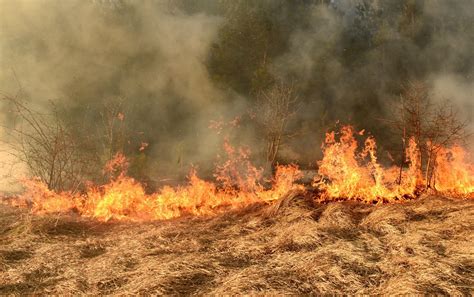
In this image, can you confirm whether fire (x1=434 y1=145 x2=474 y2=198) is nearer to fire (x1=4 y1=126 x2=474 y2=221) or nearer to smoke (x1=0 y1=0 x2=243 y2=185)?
fire (x1=4 y1=126 x2=474 y2=221)

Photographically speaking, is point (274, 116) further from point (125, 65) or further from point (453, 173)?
Answer: point (125, 65)

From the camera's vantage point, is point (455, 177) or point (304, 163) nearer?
point (455, 177)

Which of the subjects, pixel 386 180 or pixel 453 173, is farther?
pixel 386 180

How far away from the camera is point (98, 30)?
16656mm

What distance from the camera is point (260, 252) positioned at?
5488mm

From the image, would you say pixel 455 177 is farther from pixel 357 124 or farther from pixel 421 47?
pixel 421 47

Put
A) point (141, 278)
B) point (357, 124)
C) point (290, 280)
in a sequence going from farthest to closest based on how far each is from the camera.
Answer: point (357, 124) < point (141, 278) < point (290, 280)

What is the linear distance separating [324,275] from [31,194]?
8.57 meters

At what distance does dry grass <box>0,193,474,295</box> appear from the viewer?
14.1ft

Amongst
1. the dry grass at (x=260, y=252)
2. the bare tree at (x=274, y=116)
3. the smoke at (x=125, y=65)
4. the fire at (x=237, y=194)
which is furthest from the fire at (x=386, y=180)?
the smoke at (x=125, y=65)

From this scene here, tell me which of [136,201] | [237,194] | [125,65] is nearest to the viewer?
[136,201]

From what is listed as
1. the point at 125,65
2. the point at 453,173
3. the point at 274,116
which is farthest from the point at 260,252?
the point at 125,65

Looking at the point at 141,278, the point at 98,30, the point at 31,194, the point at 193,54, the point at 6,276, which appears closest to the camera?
the point at 141,278

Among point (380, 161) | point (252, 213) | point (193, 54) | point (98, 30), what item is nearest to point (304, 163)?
point (380, 161)
